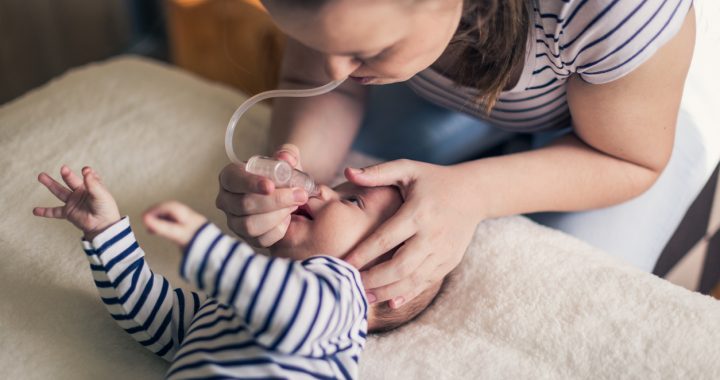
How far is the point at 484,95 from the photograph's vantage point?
0.90 meters

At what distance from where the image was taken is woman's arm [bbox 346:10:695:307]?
830mm

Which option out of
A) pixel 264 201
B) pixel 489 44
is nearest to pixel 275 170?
pixel 264 201

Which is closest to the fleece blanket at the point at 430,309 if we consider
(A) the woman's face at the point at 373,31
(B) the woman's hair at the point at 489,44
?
(B) the woman's hair at the point at 489,44

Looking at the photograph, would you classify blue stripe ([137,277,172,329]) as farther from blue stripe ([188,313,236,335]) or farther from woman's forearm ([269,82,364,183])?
woman's forearm ([269,82,364,183])

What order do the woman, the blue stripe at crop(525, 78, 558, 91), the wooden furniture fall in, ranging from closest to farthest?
1. the woman
2. the blue stripe at crop(525, 78, 558, 91)
3. the wooden furniture

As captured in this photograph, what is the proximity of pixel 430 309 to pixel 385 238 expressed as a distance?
0.16m

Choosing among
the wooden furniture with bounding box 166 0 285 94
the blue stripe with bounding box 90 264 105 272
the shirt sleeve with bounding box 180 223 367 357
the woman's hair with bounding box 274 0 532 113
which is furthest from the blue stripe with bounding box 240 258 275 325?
the wooden furniture with bounding box 166 0 285 94

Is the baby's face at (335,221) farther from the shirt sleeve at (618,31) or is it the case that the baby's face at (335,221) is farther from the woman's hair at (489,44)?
the shirt sleeve at (618,31)

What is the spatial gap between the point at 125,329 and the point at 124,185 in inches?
12.2

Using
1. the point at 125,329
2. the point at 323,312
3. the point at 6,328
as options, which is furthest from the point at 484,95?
the point at 6,328

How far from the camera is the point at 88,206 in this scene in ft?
2.53

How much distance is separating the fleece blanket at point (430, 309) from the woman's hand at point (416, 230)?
0.24ft

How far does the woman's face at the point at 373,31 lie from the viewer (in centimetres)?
62

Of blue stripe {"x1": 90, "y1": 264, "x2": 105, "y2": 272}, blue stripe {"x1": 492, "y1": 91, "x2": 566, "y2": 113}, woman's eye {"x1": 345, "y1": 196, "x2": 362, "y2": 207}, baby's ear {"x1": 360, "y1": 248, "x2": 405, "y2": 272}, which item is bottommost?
baby's ear {"x1": 360, "y1": 248, "x2": 405, "y2": 272}
